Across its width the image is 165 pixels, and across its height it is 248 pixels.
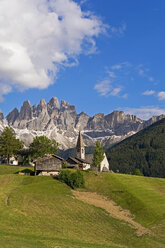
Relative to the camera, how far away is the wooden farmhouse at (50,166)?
90812 mm

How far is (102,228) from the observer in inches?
1863

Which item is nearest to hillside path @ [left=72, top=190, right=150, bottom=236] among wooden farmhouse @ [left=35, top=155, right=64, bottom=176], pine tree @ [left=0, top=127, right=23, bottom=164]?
wooden farmhouse @ [left=35, top=155, right=64, bottom=176]

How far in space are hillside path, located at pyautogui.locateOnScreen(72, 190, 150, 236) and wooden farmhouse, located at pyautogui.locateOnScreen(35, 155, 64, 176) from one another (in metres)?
20.9

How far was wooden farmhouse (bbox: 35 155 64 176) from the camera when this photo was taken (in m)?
90.8

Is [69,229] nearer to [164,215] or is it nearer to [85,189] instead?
[164,215]

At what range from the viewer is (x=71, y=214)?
52781 millimetres

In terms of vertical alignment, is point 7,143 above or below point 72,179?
above

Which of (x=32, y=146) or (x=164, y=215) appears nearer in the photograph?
(x=164, y=215)

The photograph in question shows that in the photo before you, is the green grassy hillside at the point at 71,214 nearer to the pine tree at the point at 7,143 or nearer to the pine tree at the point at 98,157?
the pine tree at the point at 98,157

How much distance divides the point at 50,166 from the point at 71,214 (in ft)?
130

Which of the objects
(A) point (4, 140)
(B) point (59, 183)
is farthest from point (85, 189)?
(A) point (4, 140)

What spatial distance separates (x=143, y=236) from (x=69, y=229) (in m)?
13.6

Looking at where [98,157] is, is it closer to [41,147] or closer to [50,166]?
[50,166]

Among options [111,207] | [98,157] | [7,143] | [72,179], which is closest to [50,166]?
[72,179]
